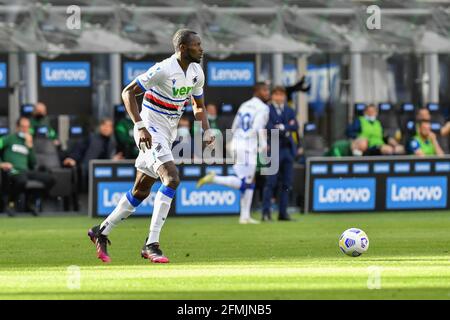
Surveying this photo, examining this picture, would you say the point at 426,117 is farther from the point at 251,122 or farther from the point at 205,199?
the point at 251,122

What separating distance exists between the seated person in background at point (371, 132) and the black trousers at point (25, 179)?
603 cm

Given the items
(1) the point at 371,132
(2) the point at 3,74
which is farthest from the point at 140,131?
(2) the point at 3,74

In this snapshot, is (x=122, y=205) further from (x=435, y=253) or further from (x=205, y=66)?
(x=205, y=66)

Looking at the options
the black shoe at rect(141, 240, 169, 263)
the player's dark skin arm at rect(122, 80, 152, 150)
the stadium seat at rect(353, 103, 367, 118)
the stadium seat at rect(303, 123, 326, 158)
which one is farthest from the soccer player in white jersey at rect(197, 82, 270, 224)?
the player's dark skin arm at rect(122, 80, 152, 150)

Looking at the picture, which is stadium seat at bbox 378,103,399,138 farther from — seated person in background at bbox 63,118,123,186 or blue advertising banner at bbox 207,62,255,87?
seated person in background at bbox 63,118,123,186

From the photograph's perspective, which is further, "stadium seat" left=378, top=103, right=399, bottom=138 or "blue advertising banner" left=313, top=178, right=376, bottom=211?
"stadium seat" left=378, top=103, right=399, bottom=138

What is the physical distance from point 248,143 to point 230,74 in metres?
6.28

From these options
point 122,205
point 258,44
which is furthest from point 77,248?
point 258,44

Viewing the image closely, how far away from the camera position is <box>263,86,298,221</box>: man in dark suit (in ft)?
72.3

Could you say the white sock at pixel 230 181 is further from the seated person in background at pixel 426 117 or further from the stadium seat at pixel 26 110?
the stadium seat at pixel 26 110

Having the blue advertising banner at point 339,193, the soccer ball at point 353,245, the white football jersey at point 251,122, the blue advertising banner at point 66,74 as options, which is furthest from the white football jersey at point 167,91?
the blue advertising banner at point 66,74

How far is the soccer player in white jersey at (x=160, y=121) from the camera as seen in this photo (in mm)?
13891

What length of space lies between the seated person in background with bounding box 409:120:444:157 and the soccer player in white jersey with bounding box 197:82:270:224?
4658 millimetres
